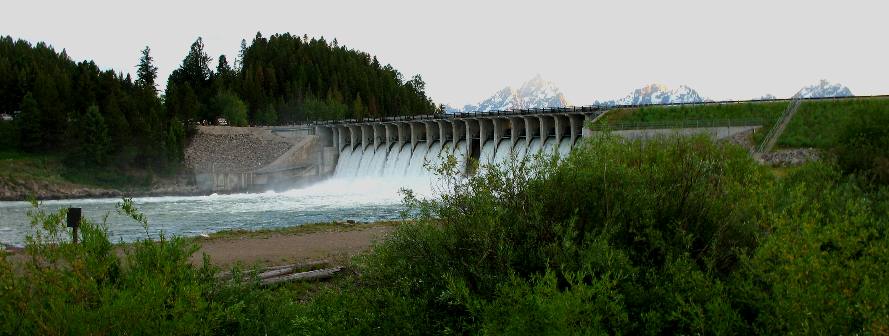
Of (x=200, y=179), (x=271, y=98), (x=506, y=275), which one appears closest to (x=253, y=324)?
(x=506, y=275)

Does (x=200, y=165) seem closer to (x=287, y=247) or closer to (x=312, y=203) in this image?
(x=312, y=203)

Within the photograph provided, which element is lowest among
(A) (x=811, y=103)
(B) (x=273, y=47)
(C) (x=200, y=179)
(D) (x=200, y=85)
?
(C) (x=200, y=179)

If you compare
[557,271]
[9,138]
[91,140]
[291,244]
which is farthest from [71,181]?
[557,271]

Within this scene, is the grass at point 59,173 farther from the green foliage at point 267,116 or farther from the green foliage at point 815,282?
the green foliage at point 815,282

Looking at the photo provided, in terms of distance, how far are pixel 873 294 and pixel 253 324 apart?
743 centimetres

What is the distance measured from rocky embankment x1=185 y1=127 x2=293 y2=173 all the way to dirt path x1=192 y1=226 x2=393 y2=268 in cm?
4931

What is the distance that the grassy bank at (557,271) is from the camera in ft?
26.5

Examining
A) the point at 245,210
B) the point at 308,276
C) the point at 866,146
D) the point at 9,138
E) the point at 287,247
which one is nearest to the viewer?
the point at 308,276

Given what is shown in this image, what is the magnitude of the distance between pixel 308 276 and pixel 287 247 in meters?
7.80

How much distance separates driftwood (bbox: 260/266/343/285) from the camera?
17295mm

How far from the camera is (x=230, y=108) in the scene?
106 m

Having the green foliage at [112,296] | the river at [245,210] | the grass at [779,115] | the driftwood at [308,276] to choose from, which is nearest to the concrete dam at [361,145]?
the river at [245,210]

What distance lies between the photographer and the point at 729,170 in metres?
13.7

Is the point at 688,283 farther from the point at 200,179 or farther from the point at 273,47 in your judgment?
the point at 273,47
